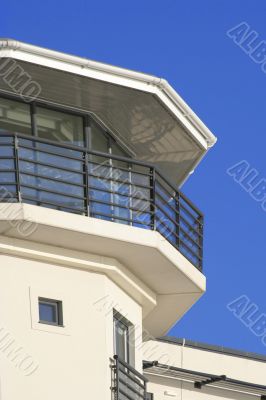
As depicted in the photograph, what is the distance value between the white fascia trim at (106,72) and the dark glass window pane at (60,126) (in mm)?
1309

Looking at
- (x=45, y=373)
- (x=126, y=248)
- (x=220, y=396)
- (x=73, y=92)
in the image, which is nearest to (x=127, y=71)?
(x=73, y=92)

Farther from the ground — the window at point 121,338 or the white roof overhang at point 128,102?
the white roof overhang at point 128,102

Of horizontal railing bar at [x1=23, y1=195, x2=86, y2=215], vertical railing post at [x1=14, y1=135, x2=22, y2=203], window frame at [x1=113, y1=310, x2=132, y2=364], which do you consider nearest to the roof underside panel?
vertical railing post at [x1=14, y1=135, x2=22, y2=203]

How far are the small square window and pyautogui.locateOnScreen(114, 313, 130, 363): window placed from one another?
133 cm

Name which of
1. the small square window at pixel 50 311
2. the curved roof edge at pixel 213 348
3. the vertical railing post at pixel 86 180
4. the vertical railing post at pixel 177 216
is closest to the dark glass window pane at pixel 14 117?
the vertical railing post at pixel 86 180

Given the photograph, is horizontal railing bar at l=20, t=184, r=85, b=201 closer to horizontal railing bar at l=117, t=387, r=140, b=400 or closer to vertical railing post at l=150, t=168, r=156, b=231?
vertical railing post at l=150, t=168, r=156, b=231

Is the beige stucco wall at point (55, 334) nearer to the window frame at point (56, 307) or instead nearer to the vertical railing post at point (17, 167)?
the window frame at point (56, 307)

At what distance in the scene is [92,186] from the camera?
96.5 ft

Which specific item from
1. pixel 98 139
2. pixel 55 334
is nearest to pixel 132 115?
pixel 98 139

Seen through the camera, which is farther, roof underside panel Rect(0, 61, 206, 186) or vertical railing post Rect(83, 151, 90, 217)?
roof underside panel Rect(0, 61, 206, 186)

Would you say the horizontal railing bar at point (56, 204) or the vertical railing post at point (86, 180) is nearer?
the horizontal railing bar at point (56, 204)

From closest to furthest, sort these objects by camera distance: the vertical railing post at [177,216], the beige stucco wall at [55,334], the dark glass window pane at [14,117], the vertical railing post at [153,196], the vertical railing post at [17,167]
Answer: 1. the beige stucco wall at [55,334]
2. the vertical railing post at [17,167]
3. the vertical railing post at [153,196]
4. the dark glass window pane at [14,117]
5. the vertical railing post at [177,216]

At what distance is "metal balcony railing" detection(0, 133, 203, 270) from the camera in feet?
94.2

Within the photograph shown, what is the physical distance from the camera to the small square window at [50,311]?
2880 centimetres
